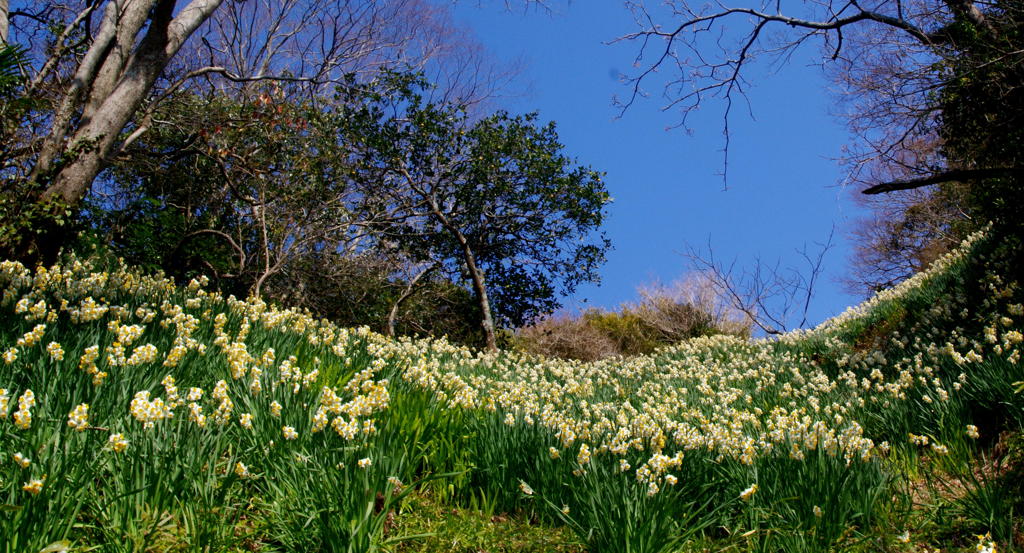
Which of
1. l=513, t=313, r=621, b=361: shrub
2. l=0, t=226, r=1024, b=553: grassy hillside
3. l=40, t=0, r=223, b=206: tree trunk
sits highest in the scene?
l=513, t=313, r=621, b=361: shrub

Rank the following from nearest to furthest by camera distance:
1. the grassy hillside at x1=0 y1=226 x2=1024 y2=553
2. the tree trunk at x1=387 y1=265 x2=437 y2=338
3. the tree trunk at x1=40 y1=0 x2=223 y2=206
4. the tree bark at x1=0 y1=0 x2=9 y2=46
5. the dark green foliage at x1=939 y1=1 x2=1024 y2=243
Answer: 1. the grassy hillside at x1=0 y1=226 x2=1024 y2=553
2. the tree bark at x1=0 y1=0 x2=9 y2=46
3. the tree trunk at x1=40 y1=0 x2=223 y2=206
4. the dark green foliage at x1=939 y1=1 x2=1024 y2=243
5. the tree trunk at x1=387 y1=265 x2=437 y2=338

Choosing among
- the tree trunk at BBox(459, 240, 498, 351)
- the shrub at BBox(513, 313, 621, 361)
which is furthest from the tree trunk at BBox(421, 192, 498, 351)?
the shrub at BBox(513, 313, 621, 361)

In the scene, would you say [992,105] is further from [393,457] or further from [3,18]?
[3,18]

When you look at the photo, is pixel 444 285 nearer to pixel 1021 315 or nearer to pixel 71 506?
pixel 1021 315

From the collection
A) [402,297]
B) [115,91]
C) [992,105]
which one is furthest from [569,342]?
[115,91]

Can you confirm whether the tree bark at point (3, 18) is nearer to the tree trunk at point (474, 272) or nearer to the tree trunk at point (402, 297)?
the tree trunk at point (474, 272)

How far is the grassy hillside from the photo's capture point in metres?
2.26

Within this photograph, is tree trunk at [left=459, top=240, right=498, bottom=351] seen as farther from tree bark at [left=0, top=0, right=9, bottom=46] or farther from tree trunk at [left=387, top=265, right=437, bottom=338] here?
tree bark at [left=0, top=0, right=9, bottom=46]

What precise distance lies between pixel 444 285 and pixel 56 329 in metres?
10.7

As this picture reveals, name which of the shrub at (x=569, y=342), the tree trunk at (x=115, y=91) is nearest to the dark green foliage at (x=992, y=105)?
the tree trunk at (x=115, y=91)

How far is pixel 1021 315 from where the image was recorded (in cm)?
538

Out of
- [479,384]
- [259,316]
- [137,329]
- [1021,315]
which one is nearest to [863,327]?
[1021,315]

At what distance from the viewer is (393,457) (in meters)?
2.78

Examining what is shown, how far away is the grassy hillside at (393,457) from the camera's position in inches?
89.0
